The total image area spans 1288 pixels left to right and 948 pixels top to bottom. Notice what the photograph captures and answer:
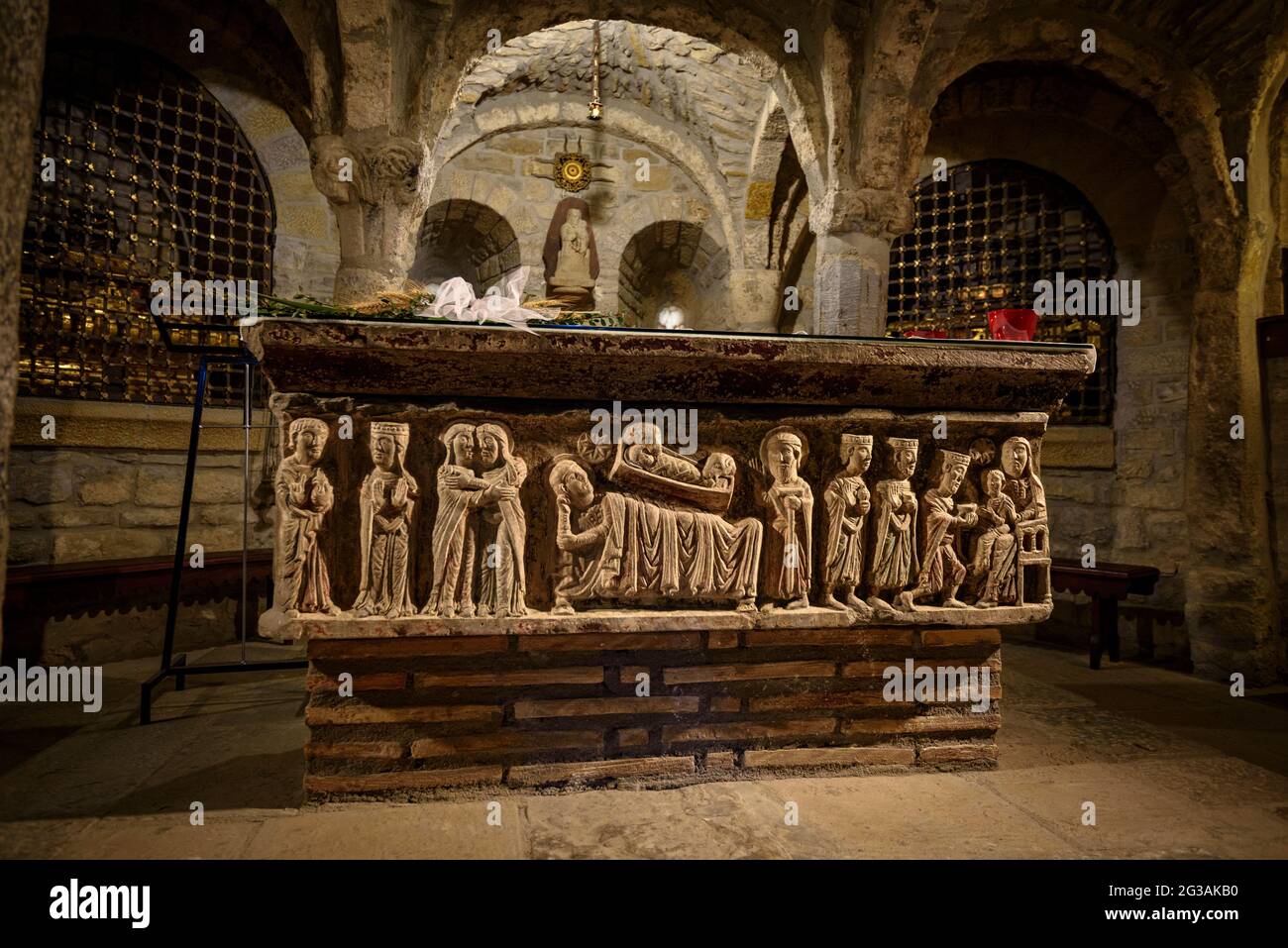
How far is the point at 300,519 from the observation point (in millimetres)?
2145

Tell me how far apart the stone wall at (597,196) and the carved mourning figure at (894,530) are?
17.4 ft

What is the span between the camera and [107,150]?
4.79 metres

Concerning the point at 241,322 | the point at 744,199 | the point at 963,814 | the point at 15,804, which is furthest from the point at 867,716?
the point at 744,199

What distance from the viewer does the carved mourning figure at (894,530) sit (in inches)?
97.4

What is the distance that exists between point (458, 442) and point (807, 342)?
1.13 metres

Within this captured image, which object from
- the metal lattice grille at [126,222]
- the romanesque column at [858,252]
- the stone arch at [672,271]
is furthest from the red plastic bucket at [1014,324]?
the stone arch at [672,271]

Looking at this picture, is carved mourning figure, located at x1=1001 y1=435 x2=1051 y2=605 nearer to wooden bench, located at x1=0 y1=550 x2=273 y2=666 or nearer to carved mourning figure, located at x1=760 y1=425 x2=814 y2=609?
carved mourning figure, located at x1=760 y1=425 x2=814 y2=609

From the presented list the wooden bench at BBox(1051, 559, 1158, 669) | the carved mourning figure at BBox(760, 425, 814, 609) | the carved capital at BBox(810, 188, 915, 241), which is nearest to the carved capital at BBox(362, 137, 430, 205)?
the carved capital at BBox(810, 188, 915, 241)

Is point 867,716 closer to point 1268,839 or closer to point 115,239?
point 1268,839

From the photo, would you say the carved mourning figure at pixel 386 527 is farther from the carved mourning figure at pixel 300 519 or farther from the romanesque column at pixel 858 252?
the romanesque column at pixel 858 252

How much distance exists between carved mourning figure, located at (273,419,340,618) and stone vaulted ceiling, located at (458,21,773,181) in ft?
17.9

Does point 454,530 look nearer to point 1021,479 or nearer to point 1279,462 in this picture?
point 1021,479

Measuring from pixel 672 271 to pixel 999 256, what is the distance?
4.08m

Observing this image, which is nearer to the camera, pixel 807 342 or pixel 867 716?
pixel 807 342
